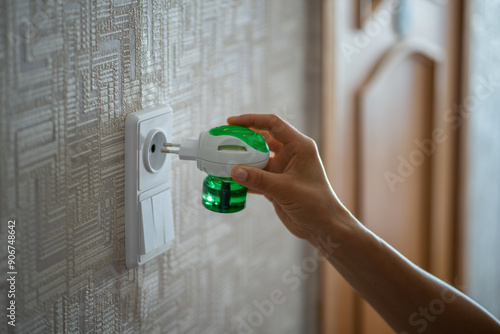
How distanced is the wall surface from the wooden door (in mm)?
72

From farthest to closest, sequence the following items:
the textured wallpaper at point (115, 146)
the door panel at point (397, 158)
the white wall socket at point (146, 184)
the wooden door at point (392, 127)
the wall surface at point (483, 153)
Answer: the wall surface at point (483, 153), the door panel at point (397, 158), the wooden door at point (392, 127), the white wall socket at point (146, 184), the textured wallpaper at point (115, 146)

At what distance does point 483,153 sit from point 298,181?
46.6 inches

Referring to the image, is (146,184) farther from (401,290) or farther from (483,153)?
(483,153)

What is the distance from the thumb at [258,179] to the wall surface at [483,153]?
3.50 ft

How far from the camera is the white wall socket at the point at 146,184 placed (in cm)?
61

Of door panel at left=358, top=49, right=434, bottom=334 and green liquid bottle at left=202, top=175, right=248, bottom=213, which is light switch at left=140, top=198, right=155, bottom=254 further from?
door panel at left=358, top=49, right=434, bottom=334

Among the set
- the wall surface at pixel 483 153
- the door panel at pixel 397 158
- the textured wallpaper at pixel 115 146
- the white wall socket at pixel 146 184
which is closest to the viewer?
the textured wallpaper at pixel 115 146

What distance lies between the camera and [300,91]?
1.01 meters

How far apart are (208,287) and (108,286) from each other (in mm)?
232

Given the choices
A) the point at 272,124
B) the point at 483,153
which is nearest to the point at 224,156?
the point at 272,124

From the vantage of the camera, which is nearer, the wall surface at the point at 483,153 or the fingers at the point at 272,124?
the fingers at the point at 272,124

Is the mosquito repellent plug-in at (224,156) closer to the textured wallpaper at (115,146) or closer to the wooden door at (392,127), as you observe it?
the textured wallpaper at (115,146)

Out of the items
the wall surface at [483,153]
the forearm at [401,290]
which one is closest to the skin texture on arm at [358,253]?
the forearm at [401,290]

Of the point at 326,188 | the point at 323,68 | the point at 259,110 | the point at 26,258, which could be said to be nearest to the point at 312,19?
the point at 323,68
